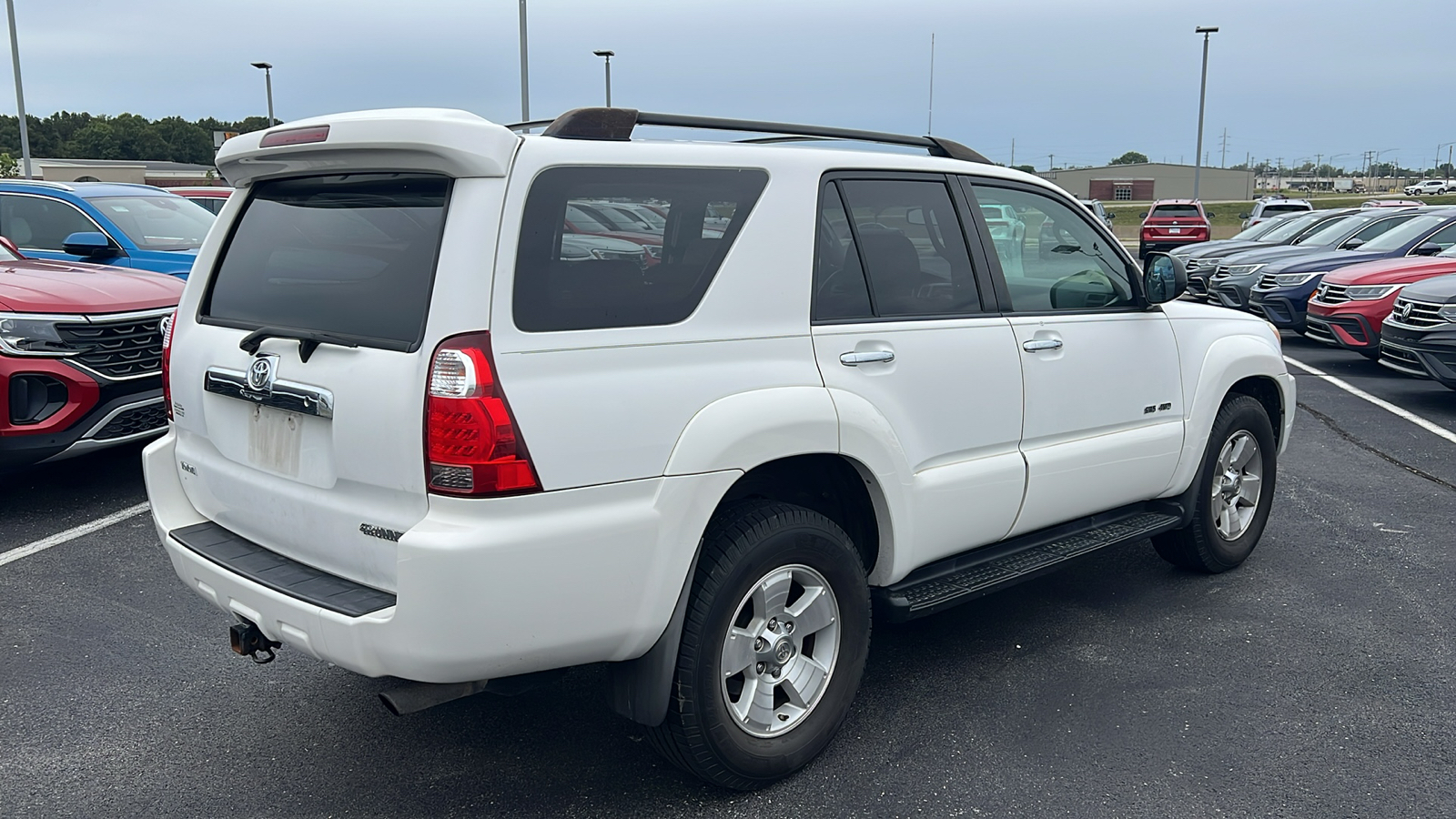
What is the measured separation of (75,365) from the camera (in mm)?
5973

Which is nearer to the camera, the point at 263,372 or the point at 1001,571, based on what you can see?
the point at 263,372

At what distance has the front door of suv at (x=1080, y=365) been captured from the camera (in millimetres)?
4070

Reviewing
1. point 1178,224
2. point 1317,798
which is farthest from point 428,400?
point 1178,224

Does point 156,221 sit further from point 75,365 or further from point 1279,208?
point 1279,208

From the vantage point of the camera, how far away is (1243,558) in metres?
5.30

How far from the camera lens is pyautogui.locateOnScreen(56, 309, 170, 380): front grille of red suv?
6.02 meters

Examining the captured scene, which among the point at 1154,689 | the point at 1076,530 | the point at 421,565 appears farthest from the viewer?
the point at 1076,530

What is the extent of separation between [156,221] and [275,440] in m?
7.92

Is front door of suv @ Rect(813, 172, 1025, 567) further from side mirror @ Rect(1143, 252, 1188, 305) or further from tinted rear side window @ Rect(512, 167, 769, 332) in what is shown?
side mirror @ Rect(1143, 252, 1188, 305)

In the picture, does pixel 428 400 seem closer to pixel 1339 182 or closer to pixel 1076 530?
pixel 1076 530

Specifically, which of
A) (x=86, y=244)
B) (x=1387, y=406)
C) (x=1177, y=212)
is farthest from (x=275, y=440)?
(x=1177, y=212)

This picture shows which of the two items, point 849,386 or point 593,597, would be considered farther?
point 849,386

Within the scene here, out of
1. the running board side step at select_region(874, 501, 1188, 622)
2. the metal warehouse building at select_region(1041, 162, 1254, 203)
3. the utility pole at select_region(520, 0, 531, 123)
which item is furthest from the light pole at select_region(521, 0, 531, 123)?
the metal warehouse building at select_region(1041, 162, 1254, 203)

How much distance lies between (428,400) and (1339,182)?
569ft
